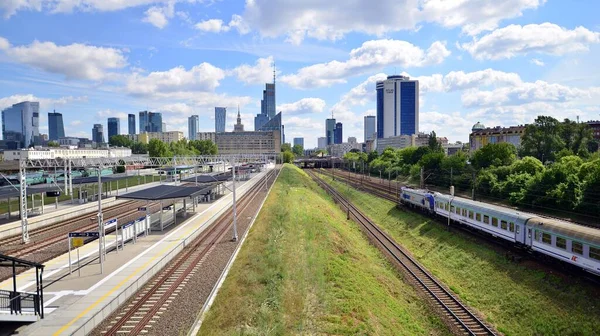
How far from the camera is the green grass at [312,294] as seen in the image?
54.5 feet

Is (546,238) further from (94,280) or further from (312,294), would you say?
(94,280)

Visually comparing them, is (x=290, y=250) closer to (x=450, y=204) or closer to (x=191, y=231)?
(x=191, y=231)

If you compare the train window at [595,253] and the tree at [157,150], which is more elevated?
the tree at [157,150]

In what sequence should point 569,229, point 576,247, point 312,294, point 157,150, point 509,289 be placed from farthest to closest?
1. point 157,150
2. point 509,289
3. point 569,229
4. point 576,247
5. point 312,294

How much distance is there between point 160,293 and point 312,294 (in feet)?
24.2

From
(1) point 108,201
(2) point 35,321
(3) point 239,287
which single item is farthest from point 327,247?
(1) point 108,201

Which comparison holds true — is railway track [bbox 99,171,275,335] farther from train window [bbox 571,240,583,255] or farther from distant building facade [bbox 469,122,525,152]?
distant building facade [bbox 469,122,525,152]

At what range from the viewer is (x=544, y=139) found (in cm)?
7375

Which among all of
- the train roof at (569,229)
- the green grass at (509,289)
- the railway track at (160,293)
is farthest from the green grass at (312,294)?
the train roof at (569,229)

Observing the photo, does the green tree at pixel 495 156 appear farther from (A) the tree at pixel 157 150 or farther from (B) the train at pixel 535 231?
(A) the tree at pixel 157 150

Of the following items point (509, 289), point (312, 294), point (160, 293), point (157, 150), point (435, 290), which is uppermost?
point (157, 150)

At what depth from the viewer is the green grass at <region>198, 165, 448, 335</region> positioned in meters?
16.6

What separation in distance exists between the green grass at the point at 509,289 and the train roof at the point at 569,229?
7.90 ft

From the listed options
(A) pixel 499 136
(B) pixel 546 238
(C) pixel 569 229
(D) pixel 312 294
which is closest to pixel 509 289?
(B) pixel 546 238
